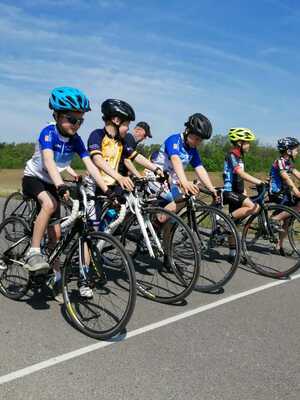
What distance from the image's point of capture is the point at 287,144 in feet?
25.0

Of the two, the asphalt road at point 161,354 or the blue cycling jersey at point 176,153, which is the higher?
the blue cycling jersey at point 176,153

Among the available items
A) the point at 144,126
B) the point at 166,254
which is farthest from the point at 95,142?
the point at 144,126

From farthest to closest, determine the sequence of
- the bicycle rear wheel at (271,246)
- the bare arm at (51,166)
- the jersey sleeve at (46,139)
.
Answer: the bicycle rear wheel at (271,246) → the jersey sleeve at (46,139) → the bare arm at (51,166)

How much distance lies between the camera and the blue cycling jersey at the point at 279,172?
759cm

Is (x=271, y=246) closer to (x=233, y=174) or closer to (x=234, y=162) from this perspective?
(x=233, y=174)

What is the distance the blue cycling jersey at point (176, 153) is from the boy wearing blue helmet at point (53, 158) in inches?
53.0

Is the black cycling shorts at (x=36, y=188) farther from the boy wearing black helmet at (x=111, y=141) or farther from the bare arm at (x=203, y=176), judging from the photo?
the bare arm at (x=203, y=176)

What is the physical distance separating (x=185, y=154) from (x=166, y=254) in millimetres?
1368

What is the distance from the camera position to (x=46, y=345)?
3.78 m

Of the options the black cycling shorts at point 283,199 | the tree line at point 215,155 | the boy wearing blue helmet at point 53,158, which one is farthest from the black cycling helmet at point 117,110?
the tree line at point 215,155

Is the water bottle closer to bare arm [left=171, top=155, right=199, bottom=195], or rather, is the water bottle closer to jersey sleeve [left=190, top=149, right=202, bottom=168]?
bare arm [left=171, top=155, right=199, bottom=195]

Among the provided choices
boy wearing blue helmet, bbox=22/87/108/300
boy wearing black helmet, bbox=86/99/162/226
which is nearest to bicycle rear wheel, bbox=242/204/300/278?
boy wearing black helmet, bbox=86/99/162/226

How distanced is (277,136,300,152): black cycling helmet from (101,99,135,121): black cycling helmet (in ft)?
10.8

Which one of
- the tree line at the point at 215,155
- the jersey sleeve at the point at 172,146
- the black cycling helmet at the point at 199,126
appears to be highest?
the black cycling helmet at the point at 199,126
